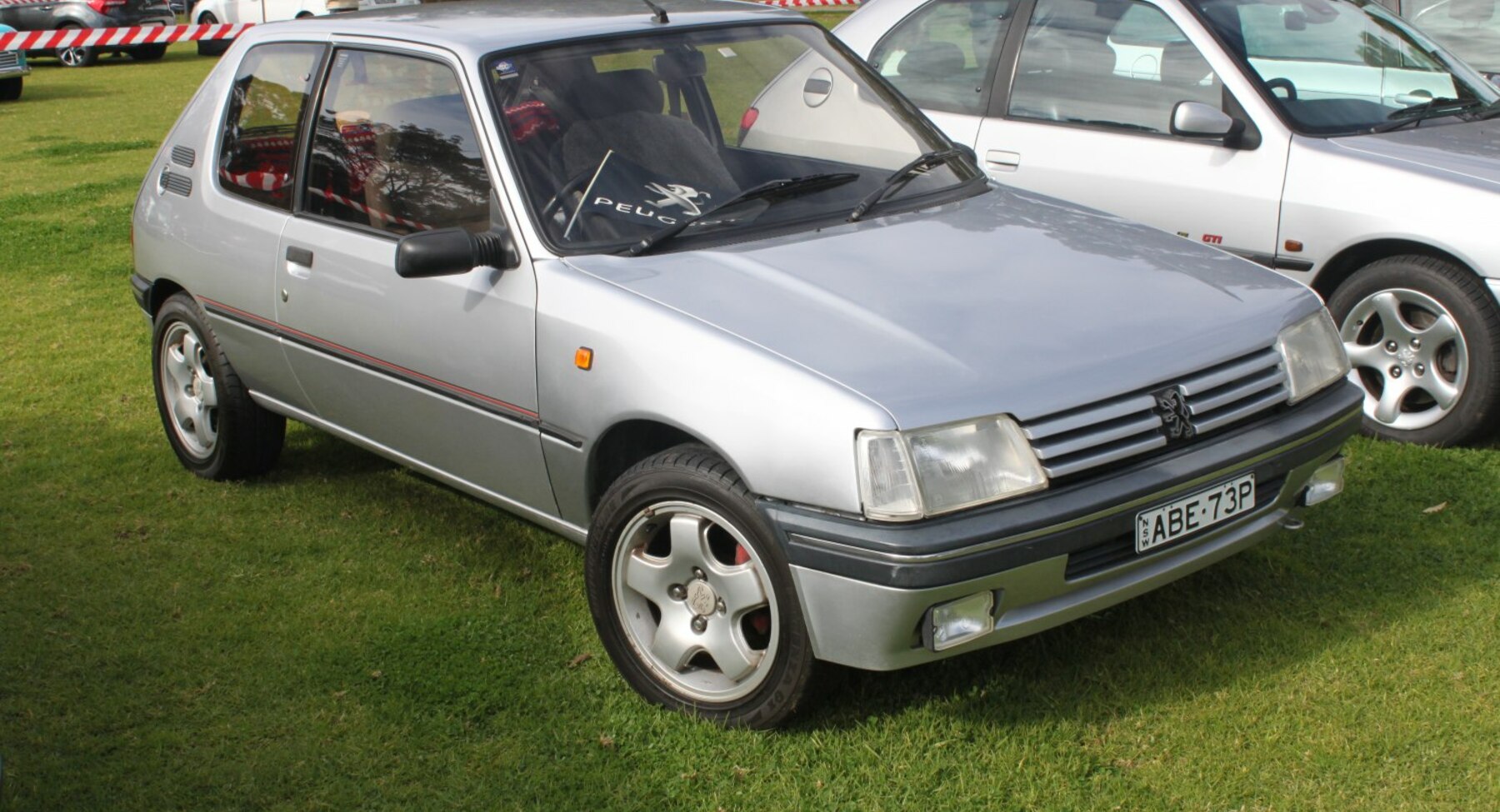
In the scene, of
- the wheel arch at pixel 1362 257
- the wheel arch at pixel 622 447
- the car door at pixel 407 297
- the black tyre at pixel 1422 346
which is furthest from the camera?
the wheel arch at pixel 1362 257

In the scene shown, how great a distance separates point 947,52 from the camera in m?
6.77

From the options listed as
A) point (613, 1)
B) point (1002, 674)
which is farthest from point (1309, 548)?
point (613, 1)

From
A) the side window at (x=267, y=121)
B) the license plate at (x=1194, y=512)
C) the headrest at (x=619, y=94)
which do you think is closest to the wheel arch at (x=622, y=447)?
the headrest at (x=619, y=94)

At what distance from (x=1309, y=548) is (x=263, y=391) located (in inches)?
142

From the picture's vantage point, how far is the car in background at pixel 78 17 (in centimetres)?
2586

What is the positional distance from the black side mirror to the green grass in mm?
1123

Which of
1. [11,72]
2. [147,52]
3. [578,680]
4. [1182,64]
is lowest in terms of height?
[147,52]

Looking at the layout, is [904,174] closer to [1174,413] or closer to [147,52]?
[1174,413]

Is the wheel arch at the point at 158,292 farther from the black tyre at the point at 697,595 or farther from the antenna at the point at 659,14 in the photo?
the black tyre at the point at 697,595

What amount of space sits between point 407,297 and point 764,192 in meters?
1.09

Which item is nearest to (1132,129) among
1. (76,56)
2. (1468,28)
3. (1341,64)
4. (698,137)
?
(1341,64)

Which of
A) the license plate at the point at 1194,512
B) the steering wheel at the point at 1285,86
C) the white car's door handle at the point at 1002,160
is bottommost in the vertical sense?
the license plate at the point at 1194,512

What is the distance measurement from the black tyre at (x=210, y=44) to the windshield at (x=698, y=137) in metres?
25.3

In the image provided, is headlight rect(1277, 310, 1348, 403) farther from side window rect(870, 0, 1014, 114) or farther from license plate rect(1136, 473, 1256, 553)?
side window rect(870, 0, 1014, 114)
